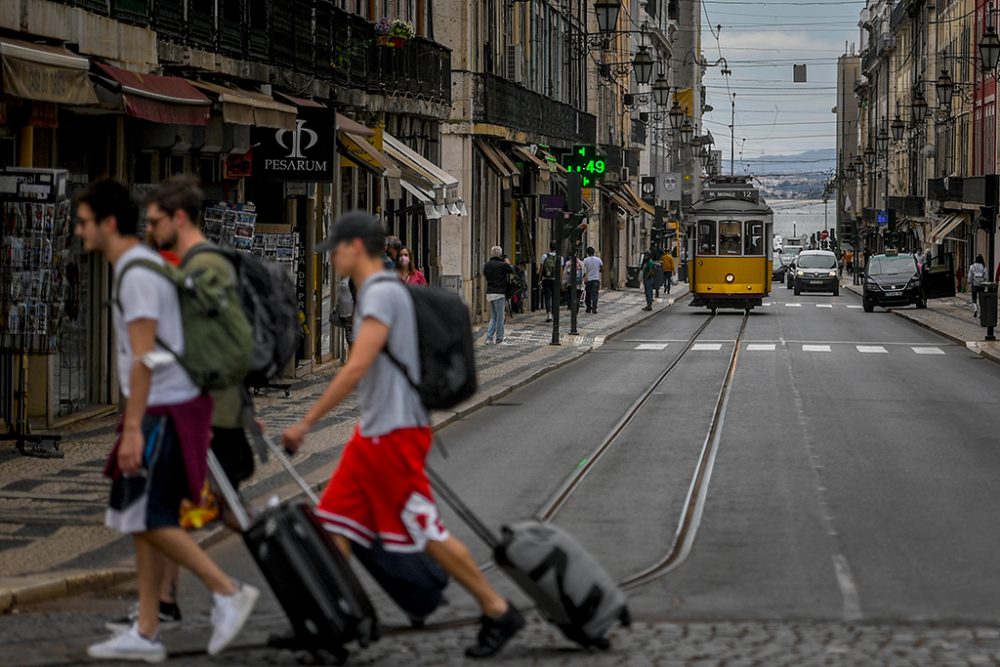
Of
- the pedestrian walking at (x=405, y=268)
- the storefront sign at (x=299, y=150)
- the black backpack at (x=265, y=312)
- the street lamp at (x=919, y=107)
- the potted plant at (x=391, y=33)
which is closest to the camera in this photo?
the black backpack at (x=265, y=312)

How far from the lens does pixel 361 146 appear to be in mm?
25516

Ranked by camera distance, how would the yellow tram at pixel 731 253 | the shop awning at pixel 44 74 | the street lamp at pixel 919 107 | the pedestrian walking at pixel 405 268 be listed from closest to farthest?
the shop awning at pixel 44 74 < the pedestrian walking at pixel 405 268 < the yellow tram at pixel 731 253 < the street lamp at pixel 919 107

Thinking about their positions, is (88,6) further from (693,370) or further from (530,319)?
(530,319)

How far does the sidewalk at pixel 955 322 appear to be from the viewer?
3566 cm

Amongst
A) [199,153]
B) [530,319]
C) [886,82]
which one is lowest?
[530,319]

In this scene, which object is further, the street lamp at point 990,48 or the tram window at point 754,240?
the tram window at point 754,240

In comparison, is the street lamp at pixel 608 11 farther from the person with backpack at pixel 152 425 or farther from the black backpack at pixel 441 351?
the person with backpack at pixel 152 425

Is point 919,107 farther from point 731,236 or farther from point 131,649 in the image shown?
point 131,649

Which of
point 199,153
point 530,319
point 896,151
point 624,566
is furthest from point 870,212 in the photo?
point 624,566

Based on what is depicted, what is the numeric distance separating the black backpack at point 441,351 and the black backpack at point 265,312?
2.04 ft

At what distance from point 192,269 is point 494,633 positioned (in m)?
1.85

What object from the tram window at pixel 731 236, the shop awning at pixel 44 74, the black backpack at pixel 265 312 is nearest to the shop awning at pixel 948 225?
the tram window at pixel 731 236

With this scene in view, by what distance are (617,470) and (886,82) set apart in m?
112

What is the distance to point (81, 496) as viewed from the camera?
1262 centimetres
